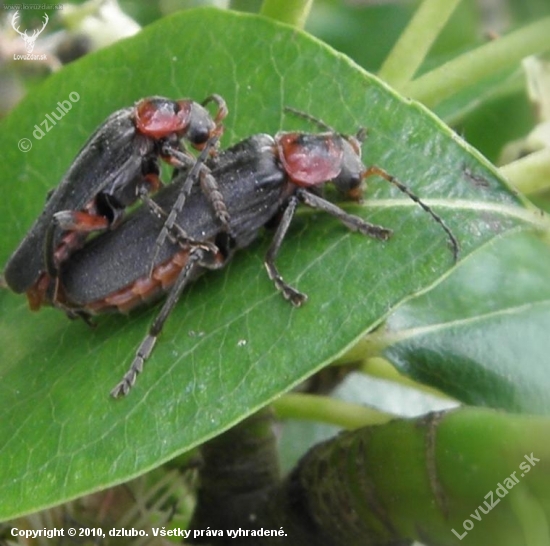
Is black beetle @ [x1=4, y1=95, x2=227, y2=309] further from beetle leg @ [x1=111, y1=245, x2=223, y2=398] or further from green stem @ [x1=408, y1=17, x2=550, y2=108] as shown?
green stem @ [x1=408, y1=17, x2=550, y2=108]

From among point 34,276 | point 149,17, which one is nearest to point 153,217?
point 34,276

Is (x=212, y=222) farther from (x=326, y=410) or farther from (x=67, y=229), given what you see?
(x=326, y=410)

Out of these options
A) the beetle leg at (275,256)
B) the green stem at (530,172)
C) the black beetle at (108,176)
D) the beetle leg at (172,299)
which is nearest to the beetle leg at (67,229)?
the black beetle at (108,176)

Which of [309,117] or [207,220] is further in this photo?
[207,220]

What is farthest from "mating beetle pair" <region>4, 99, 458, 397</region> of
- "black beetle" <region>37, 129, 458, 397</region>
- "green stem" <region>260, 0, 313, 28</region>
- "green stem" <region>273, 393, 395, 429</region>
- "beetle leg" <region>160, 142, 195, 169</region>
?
"green stem" <region>273, 393, 395, 429</region>

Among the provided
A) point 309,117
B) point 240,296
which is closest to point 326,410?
point 240,296

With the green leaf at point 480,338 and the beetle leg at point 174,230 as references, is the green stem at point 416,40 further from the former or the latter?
the beetle leg at point 174,230

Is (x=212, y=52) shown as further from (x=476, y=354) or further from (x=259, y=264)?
(x=476, y=354)
